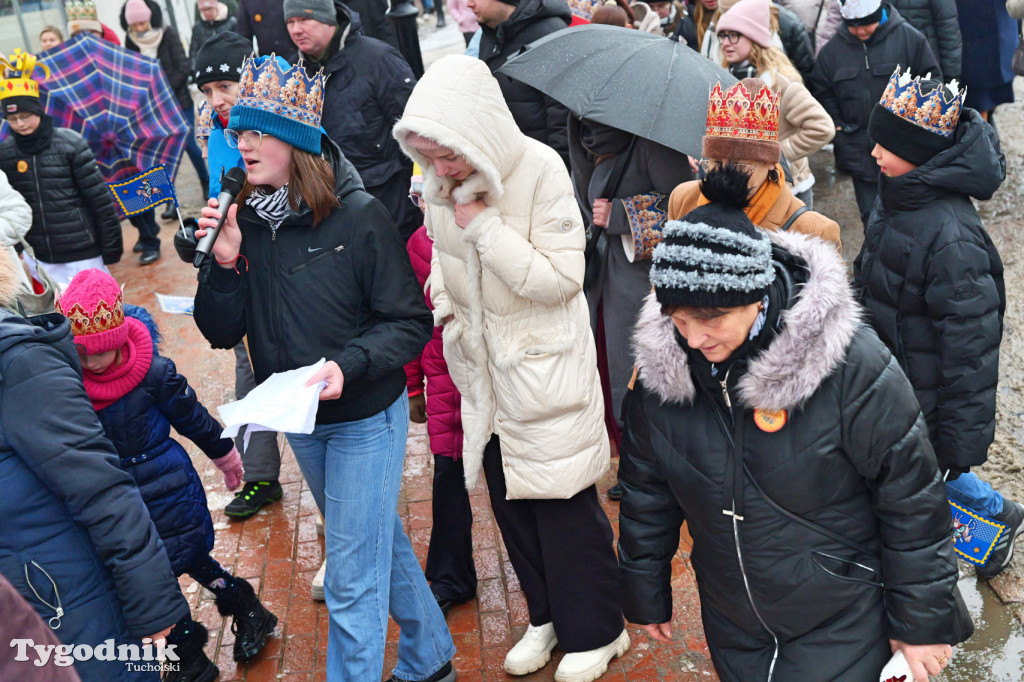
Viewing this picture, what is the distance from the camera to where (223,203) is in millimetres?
3285

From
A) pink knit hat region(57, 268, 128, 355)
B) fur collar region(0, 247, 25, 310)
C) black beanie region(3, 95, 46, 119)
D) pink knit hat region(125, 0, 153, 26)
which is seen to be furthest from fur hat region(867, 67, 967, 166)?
pink knit hat region(125, 0, 153, 26)

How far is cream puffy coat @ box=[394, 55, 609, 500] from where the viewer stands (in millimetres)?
3346

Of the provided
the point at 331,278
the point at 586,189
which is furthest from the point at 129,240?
the point at 331,278

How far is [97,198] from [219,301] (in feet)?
14.8

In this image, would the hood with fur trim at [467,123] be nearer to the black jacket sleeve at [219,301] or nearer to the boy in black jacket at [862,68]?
the black jacket sleeve at [219,301]

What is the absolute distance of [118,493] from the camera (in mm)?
2920

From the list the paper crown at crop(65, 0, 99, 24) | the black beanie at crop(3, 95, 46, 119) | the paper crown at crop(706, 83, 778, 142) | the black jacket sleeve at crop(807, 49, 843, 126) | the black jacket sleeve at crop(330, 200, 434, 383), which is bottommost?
the paper crown at crop(65, 0, 99, 24)

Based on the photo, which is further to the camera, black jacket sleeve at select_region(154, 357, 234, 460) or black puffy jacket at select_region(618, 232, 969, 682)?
black jacket sleeve at select_region(154, 357, 234, 460)

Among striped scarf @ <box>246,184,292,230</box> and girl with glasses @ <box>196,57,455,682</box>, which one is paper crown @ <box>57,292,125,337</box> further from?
striped scarf @ <box>246,184,292,230</box>

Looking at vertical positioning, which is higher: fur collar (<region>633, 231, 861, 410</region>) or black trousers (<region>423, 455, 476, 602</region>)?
fur collar (<region>633, 231, 861, 410</region>)

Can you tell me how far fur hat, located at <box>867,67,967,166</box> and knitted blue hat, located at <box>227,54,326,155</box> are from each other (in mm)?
2200

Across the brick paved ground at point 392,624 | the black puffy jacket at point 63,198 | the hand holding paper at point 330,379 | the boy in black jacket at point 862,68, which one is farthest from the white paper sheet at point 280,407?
the boy in black jacket at point 862,68

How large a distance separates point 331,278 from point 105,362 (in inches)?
42.9

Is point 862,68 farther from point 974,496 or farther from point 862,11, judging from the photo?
point 974,496
